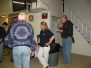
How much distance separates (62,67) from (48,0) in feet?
13.5

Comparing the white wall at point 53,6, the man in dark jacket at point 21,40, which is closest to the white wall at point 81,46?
the white wall at point 53,6

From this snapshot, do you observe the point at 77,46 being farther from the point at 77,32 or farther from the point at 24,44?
the point at 24,44

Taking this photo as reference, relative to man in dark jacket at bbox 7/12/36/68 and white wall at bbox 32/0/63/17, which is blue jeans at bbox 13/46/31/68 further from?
white wall at bbox 32/0/63/17

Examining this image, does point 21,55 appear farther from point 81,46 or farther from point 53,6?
point 53,6

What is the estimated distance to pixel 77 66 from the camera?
22.1 feet

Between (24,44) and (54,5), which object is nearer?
(24,44)

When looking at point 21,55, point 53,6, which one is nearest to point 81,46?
point 53,6

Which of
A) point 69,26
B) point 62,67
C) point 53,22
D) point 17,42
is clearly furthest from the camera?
point 53,22

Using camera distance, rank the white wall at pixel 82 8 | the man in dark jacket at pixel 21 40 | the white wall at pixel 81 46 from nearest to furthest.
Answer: the man in dark jacket at pixel 21 40
the white wall at pixel 81 46
the white wall at pixel 82 8

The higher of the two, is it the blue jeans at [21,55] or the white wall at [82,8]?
the white wall at [82,8]

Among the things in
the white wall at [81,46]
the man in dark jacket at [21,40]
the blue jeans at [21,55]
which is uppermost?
the man in dark jacket at [21,40]

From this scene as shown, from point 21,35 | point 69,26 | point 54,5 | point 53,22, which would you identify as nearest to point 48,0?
point 54,5

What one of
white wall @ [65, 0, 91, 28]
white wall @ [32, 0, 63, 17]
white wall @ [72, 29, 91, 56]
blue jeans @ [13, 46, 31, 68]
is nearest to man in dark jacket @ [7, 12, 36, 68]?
blue jeans @ [13, 46, 31, 68]

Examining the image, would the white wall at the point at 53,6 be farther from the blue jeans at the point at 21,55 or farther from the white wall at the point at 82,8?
the blue jeans at the point at 21,55
